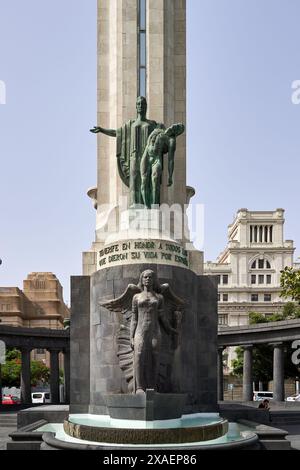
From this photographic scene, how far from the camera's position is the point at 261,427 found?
76.7 ft

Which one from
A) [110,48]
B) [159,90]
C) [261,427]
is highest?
[110,48]

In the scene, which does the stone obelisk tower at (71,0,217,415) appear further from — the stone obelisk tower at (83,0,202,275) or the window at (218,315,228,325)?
Answer: the window at (218,315,228,325)

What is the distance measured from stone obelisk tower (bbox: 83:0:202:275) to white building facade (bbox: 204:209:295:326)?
3493 inches

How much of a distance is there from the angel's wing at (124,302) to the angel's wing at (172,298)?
1.11 meters

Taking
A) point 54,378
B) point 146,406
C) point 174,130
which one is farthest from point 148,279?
point 54,378

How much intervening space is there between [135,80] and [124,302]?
16498 mm

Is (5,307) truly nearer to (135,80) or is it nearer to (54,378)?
(54,378)

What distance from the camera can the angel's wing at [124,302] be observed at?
24.6m

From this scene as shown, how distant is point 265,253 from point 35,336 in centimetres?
8015

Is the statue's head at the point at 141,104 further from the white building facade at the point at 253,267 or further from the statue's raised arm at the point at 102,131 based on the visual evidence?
the white building facade at the point at 253,267

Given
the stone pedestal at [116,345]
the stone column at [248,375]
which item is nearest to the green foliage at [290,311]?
the stone column at [248,375]

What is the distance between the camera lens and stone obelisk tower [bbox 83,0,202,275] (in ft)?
118
